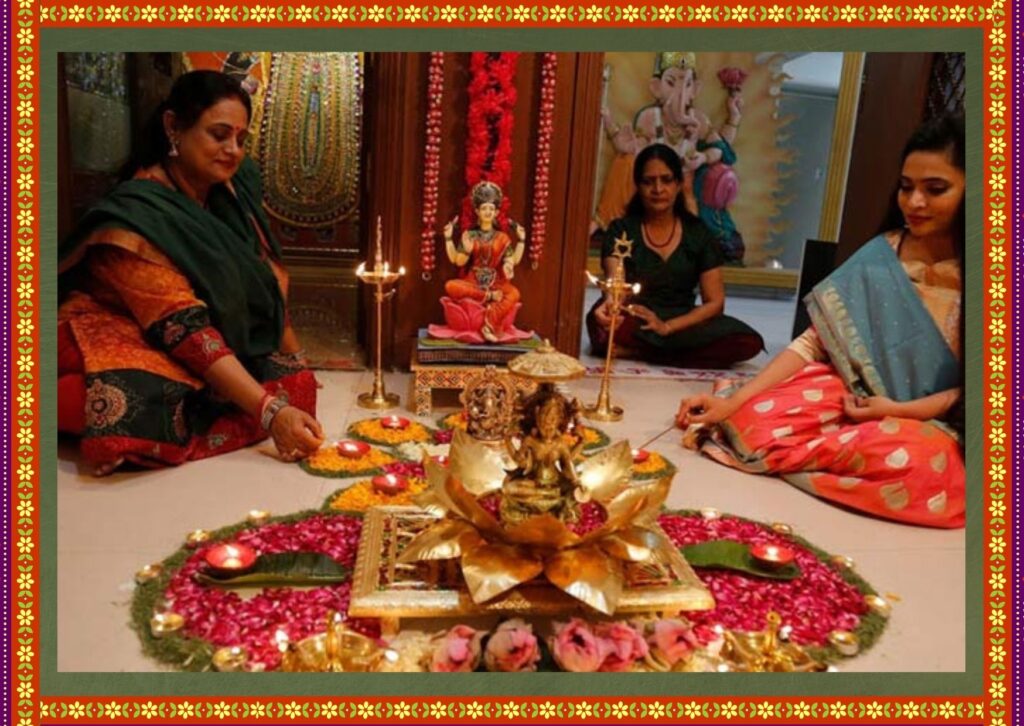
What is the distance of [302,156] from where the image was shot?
6.61 meters

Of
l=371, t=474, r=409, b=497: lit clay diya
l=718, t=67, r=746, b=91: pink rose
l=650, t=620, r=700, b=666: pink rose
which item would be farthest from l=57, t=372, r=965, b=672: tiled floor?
l=718, t=67, r=746, b=91: pink rose

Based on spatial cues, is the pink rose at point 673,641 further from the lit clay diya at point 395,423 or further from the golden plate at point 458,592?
the lit clay diya at point 395,423

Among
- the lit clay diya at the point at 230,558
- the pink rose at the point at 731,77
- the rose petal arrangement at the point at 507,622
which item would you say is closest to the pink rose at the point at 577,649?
the rose petal arrangement at the point at 507,622

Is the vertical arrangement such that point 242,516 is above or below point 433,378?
below

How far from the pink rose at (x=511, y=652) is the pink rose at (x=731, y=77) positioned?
7372 millimetres

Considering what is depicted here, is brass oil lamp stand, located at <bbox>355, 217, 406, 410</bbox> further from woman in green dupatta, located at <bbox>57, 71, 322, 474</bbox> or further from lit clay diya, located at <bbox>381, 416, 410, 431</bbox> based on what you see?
woman in green dupatta, located at <bbox>57, 71, 322, 474</bbox>

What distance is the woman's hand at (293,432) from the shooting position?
2.85m

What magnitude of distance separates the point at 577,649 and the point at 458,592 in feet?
1.05

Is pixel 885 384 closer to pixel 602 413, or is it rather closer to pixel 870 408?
pixel 870 408

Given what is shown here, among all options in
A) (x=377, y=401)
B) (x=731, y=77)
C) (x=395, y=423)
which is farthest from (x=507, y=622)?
(x=731, y=77)

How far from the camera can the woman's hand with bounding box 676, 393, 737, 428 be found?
3.19 meters

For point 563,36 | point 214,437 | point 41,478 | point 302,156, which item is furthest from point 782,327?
point 41,478

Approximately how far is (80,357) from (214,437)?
517 mm

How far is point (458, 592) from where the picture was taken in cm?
187
